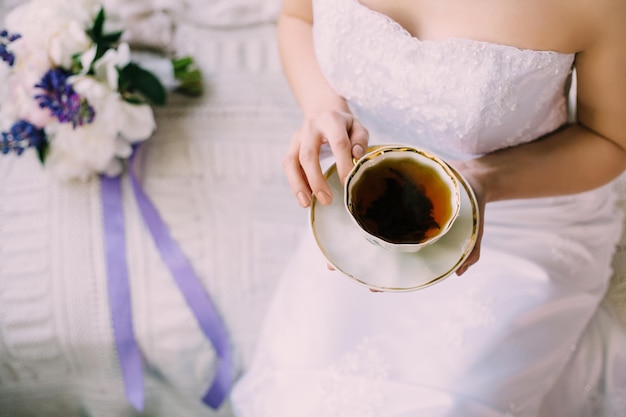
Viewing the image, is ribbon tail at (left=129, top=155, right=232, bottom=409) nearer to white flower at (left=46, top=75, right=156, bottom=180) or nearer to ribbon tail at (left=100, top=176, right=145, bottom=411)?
ribbon tail at (left=100, top=176, right=145, bottom=411)

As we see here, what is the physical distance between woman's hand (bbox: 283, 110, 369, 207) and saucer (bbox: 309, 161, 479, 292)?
0.04m

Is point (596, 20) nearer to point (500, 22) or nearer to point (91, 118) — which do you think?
point (500, 22)

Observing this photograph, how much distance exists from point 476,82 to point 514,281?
0.31 m

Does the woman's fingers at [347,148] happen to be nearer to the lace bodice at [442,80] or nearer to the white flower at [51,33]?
the lace bodice at [442,80]

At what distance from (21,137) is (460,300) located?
0.85 meters

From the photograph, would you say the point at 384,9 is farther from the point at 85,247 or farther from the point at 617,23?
the point at 85,247

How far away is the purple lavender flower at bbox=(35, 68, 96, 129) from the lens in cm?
101

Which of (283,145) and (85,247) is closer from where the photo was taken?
(85,247)

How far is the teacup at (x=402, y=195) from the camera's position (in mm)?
575

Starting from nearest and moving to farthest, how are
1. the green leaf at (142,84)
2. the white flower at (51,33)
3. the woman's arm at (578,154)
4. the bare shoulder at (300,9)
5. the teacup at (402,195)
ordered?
the teacup at (402,195), the woman's arm at (578,154), the bare shoulder at (300,9), the white flower at (51,33), the green leaf at (142,84)

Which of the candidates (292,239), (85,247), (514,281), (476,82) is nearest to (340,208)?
(476,82)

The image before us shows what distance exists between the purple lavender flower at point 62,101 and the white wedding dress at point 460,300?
0.47 metres

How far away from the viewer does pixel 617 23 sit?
2.08ft

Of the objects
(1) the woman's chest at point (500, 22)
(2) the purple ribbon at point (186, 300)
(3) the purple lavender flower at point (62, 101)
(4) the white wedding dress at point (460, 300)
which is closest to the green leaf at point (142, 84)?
(3) the purple lavender flower at point (62, 101)
